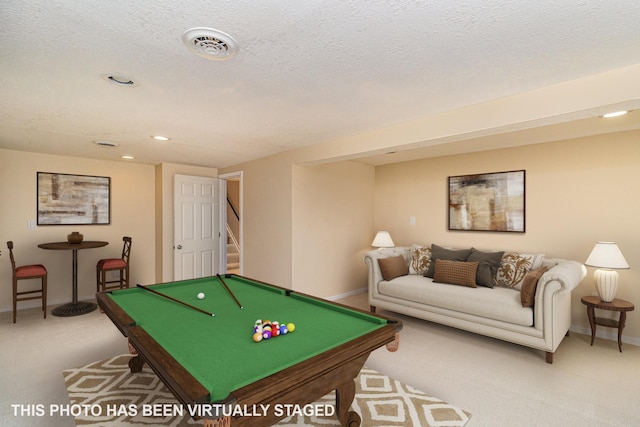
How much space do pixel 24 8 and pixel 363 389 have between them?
2909mm

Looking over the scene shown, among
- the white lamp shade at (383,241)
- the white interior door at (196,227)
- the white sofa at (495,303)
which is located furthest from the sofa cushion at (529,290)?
the white interior door at (196,227)

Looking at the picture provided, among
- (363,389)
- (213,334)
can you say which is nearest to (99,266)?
(213,334)

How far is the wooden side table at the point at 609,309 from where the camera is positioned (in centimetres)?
289

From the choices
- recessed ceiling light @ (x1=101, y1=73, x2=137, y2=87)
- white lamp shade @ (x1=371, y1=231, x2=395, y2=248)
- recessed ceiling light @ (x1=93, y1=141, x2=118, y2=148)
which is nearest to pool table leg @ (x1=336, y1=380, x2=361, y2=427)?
recessed ceiling light @ (x1=101, y1=73, x2=137, y2=87)

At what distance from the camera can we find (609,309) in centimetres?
291

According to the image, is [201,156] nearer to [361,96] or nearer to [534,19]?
[361,96]

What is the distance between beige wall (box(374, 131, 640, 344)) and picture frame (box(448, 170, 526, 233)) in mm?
80

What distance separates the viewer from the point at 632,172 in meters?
3.17

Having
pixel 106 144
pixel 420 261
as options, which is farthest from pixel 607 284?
pixel 106 144

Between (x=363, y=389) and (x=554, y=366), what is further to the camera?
(x=554, y=366)

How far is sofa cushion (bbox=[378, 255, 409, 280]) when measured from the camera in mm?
4027

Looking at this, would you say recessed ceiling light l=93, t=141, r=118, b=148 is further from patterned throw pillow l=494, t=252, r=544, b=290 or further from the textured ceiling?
patterned throw pillow l=494, t=252, r=544, b=290

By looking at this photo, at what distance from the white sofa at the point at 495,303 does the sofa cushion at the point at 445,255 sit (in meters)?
0.16

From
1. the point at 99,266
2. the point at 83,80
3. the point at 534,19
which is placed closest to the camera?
the point at 534,19
